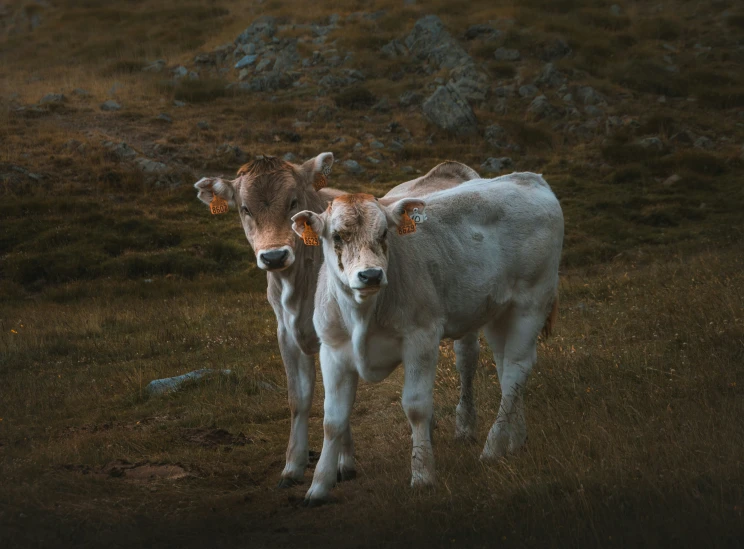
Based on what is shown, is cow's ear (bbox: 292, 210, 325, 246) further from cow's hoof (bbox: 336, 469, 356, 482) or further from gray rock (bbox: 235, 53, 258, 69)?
gray rock (bbox: 235, 53, 258, 69)

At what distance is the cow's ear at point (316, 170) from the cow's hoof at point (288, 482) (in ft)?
→ 9.20

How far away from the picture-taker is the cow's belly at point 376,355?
6832 mm

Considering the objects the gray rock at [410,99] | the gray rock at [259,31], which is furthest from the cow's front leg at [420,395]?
the gray rock at [259,31]

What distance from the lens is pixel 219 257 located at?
2066 centimetres

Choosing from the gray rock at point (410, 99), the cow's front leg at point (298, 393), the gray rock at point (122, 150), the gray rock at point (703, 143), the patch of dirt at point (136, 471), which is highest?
the cow's front leg at point (298, 393)

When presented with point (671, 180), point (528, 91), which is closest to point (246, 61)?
point (528, 91)

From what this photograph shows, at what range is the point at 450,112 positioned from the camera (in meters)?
30.7

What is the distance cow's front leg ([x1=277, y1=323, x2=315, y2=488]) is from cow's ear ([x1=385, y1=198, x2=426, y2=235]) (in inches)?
74.3

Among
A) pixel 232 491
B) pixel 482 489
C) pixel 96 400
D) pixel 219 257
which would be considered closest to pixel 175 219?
pixel 219 257

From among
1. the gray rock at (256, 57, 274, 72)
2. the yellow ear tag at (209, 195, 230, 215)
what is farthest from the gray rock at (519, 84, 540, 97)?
the yellow ear tag at (209, 195, 230, 215)

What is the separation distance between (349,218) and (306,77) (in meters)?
29.9

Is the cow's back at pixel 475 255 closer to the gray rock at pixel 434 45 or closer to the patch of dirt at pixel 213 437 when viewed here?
the patch of dirt at pixel 213 437

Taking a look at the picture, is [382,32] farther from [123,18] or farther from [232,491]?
[232,491]

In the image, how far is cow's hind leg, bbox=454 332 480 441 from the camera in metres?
8.70
